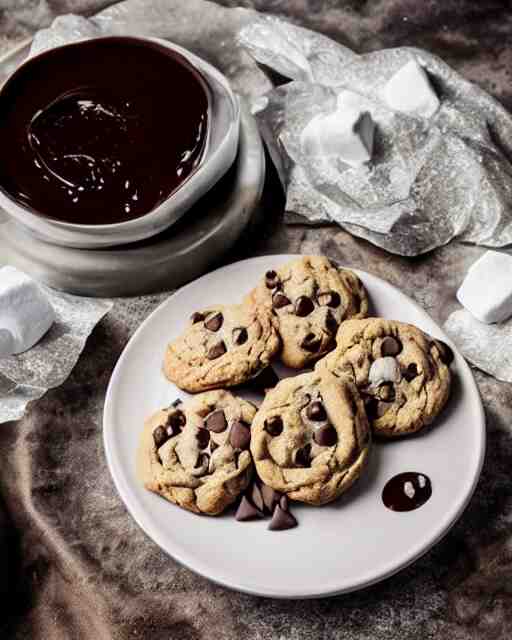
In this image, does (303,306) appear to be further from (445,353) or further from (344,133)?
(344,133)

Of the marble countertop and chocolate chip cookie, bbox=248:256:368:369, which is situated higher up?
chocolate chip cookie, bbox=248:256:368:369

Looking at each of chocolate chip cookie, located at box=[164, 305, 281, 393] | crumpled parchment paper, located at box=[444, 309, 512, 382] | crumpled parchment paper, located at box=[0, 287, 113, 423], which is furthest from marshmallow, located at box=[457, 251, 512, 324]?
crumpled parchment paper, located at box=[0, 287, 113, 423]

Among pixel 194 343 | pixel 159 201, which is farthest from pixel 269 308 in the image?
pixel 159 201

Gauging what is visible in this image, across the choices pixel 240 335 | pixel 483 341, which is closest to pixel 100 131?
pixel 240 335

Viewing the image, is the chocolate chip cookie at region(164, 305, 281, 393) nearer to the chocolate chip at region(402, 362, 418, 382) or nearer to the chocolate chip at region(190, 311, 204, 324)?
the chocolate chip at region(190, 311, 204, 324)

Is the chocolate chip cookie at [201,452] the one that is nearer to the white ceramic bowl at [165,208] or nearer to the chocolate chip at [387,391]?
the chocolate chip at [387,391]

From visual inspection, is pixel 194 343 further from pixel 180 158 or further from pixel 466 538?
pixel 466 538
